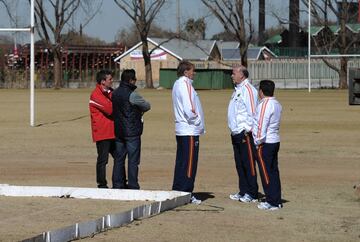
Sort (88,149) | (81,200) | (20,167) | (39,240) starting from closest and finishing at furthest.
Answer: (39,240) < (81,200) < (20,167) < (88,149)

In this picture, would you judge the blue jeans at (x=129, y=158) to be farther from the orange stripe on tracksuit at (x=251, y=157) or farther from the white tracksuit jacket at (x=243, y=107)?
the orange stripe on tracksuit at (x=251, y=157)

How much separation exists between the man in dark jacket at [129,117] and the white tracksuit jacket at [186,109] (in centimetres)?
59

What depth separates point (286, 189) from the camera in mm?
12703

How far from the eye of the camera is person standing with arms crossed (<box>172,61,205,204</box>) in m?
10.8

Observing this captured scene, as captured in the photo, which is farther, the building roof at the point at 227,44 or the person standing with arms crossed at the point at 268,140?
the building roof at the point at 227,44

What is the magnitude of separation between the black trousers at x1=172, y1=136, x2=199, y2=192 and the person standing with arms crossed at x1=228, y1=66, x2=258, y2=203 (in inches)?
23.2

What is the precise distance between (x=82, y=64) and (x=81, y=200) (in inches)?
3388

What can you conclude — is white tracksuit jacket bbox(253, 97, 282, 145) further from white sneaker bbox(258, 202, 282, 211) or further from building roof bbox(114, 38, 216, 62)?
building roof bbox(114, 38, 216, 62)

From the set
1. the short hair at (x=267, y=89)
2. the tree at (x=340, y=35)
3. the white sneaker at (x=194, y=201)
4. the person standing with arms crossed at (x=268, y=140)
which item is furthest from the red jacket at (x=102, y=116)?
the tree at (x=340, y=35)

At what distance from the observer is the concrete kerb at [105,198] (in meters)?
8.27

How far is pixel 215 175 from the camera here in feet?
48.3

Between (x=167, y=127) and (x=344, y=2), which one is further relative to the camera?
(x=344, y=2)

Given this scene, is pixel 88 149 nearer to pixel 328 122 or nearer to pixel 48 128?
pixel 48 128

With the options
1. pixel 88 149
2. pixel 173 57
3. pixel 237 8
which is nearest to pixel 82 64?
pixel 173 57
